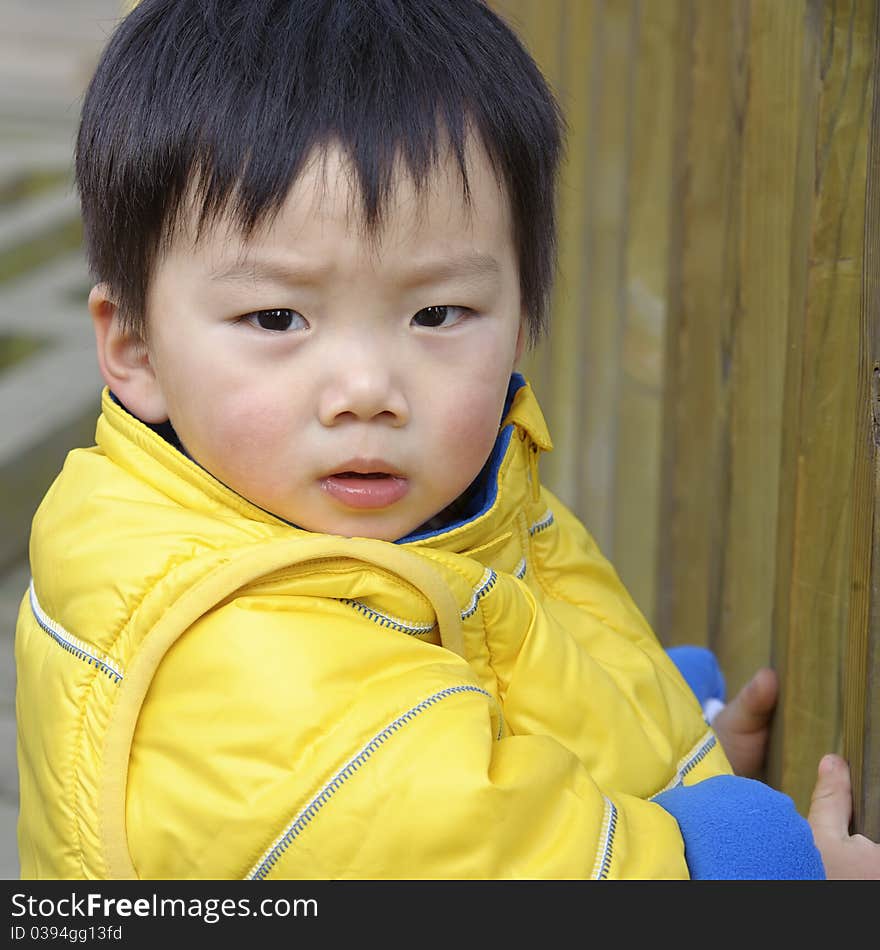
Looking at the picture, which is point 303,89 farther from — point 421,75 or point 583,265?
point 583,265

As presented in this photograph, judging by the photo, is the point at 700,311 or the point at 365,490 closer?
the point at 365,490

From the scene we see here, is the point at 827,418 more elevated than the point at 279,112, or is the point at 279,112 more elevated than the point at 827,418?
the point at 279,112

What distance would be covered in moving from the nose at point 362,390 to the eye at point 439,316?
0.23 ft

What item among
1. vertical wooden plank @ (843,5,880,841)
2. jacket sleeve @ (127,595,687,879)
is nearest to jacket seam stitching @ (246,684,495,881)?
jacket sleeve @ (127,595,687,879)

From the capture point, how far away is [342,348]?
1459 millimetres

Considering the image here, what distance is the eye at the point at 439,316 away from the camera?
1.52 metres

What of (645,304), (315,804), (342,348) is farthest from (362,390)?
(645,304)

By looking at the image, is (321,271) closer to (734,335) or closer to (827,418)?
(827,418)

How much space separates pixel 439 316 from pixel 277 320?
0.18 meters

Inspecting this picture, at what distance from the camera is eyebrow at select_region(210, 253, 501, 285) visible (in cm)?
145

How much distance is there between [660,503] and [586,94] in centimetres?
99

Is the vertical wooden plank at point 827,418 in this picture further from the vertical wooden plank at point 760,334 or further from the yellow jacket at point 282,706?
the yellow jacket at point 282,706

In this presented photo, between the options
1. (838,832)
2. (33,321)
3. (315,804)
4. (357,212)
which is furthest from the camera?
(33,321)

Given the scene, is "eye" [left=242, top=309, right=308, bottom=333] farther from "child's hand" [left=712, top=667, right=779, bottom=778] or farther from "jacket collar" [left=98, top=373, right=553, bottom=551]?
"child's hand" [left=712, top=667, right=779, bottom=778]
